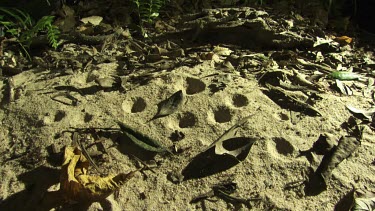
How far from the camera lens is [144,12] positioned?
134 inches

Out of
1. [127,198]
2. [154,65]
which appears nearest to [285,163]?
[127,198]

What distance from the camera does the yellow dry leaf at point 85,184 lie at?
2.17 meters

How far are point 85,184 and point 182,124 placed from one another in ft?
2.15

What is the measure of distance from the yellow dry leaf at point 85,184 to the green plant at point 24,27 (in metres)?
1.17

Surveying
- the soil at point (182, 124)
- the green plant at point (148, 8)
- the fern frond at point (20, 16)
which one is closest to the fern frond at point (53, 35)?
the soil at point (182, 124)

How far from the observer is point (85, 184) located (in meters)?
2.18

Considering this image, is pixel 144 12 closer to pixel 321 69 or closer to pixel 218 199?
pixel 321 69

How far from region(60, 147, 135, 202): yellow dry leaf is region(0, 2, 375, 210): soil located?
0.05 m

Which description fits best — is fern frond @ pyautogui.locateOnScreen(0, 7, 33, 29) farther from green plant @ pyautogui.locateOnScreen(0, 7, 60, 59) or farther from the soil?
the soil

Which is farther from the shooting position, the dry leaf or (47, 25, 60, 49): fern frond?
the dry leaf


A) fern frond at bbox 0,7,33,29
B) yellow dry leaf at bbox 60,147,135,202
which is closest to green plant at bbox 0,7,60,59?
fern frond at bbox 0,7,33,29

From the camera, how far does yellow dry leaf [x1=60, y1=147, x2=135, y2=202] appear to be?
2166 mm

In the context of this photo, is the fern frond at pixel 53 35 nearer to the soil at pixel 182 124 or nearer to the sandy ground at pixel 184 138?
the soil at pixel 182 124

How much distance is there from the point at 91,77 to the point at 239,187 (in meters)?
1.23
